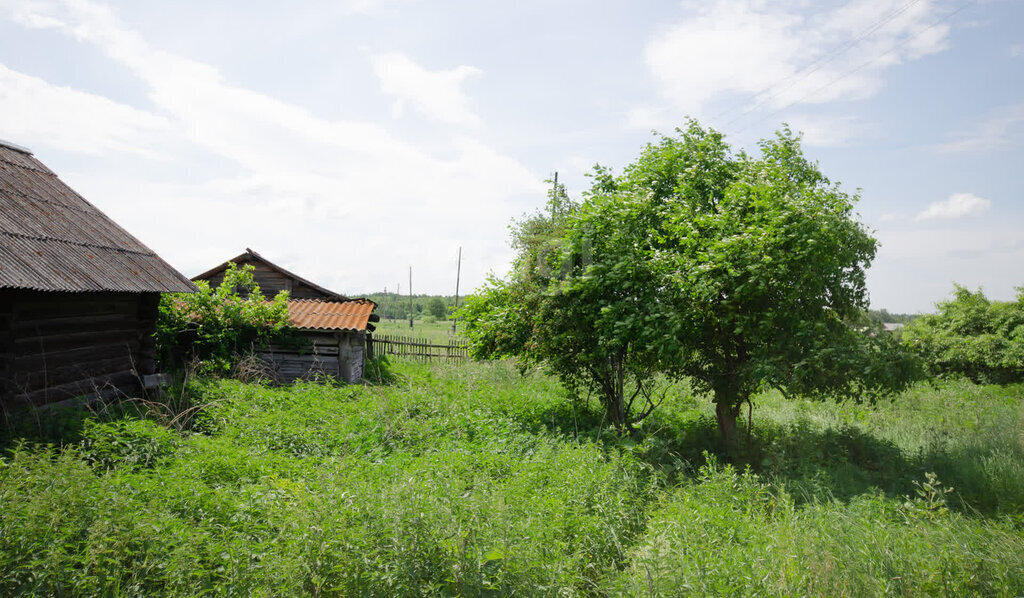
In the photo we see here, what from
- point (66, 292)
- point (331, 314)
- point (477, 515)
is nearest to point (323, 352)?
point (331, 314)

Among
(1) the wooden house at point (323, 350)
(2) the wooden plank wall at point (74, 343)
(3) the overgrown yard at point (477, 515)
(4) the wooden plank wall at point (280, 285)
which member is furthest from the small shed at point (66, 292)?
(4) the wooden plank wall at point (280, 285)

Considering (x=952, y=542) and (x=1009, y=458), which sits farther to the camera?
(x=1009, y=458)

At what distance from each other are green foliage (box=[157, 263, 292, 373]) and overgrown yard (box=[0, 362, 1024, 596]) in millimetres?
4415

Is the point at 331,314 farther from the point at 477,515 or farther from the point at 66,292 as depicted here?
the point at 477,515

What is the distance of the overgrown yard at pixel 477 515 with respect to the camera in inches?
142

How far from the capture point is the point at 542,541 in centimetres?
439

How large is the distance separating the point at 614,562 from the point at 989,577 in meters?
2.89

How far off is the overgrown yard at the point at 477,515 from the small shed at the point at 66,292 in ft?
4.59

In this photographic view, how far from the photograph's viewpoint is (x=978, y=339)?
15.8 metres

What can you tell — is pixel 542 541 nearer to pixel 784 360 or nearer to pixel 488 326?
pixel 784 360

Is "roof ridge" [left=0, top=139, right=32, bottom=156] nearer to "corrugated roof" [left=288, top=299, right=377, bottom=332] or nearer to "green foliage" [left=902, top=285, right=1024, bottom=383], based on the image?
"corrugated roof" [left=288, top=299, right=377, bottom=332]

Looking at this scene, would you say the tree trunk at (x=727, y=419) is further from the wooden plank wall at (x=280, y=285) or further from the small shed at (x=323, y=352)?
the wooden plank wall at (x=280, y=285)

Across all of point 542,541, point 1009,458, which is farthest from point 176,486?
point 1009,458

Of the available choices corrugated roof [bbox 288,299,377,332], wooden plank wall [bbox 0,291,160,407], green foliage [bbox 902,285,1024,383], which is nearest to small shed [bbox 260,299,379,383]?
corrugated roof [bbox 288,299,377,332]
